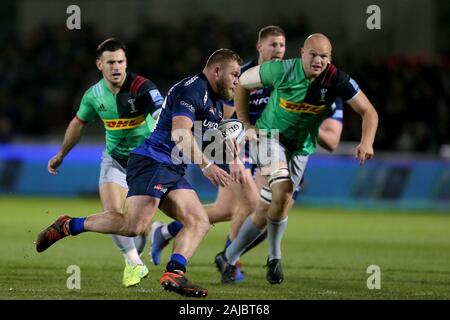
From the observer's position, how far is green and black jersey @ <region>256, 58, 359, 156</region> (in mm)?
8836

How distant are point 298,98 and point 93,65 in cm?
1474

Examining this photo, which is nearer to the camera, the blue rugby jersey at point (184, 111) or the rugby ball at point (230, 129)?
the blue rugby jersey at point (184, 111)

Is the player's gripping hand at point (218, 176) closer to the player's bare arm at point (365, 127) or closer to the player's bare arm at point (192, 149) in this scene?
the player's bare arm at point (192, 149)

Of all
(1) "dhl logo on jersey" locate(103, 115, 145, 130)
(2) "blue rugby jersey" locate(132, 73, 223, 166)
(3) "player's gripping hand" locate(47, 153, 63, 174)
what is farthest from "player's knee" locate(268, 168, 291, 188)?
(3) "player's gripping hand" locate(47, 153, 63, 174)

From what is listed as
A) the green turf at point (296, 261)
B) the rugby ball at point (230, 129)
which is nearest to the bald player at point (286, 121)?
the green turf at point (296, 261)

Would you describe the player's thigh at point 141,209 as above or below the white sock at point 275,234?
above

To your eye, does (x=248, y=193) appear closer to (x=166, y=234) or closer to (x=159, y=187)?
(x=166, y=234)

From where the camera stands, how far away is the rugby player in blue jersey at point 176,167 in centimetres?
763

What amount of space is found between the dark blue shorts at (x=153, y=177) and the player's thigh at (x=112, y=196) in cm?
90

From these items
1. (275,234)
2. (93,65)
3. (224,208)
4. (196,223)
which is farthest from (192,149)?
(93,65)

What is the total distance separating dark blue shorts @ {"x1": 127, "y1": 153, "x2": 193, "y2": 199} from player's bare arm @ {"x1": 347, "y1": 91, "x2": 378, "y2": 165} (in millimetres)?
1565

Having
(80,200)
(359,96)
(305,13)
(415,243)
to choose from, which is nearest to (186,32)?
(305,13)

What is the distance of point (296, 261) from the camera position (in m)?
10.9
